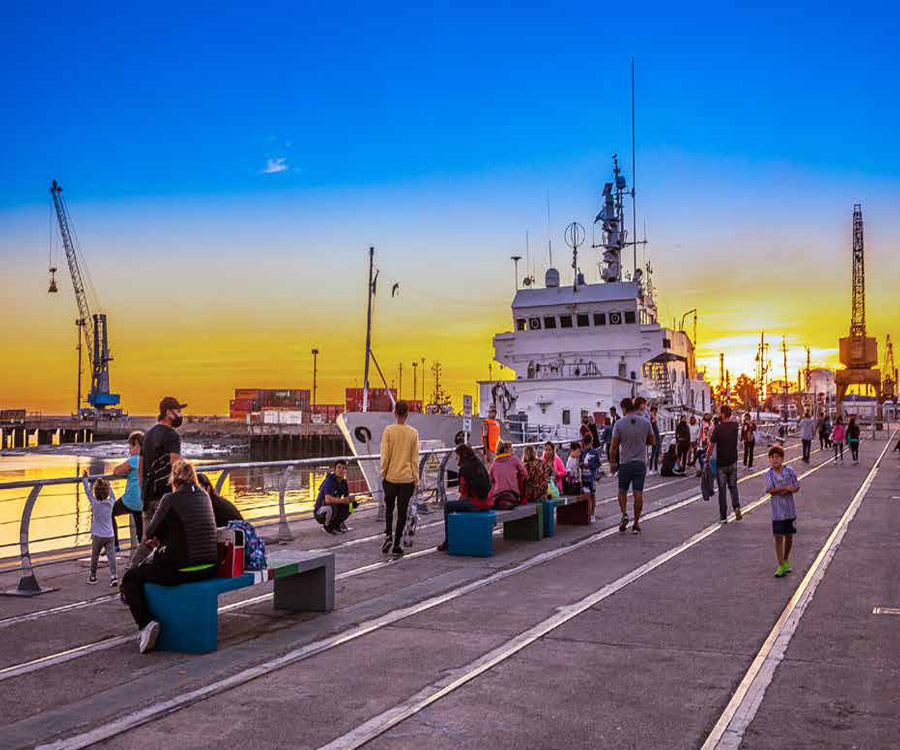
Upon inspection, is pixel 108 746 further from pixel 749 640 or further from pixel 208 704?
pixel 749 640

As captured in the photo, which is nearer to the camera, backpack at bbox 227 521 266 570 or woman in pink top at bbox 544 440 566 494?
backpack at bbox 227 521 266 570

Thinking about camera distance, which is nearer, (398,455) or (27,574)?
(27,574)

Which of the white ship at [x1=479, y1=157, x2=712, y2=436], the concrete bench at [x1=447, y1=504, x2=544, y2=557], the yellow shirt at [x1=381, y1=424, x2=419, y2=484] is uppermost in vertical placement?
the white ship at [x1=479, y1=157, x2=712, y2=436]

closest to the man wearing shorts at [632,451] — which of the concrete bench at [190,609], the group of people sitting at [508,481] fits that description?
the group of people sitting at [508,481]

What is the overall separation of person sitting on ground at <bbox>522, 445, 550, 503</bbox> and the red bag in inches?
258

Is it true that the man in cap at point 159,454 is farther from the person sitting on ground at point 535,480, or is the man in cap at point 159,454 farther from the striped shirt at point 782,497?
the striped shirt at point 782,497

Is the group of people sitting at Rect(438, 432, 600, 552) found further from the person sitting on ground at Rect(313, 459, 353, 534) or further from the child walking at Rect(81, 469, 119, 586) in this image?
the child walking at Rect(81, 469, 119, 586)

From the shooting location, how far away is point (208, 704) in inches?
227

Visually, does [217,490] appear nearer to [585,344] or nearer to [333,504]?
[333,504]

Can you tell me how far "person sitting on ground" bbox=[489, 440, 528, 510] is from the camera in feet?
42.4

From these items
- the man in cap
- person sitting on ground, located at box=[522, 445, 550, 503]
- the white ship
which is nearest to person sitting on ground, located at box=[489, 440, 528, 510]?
person sitting on ground, located at box=[522, 445, 550, 503]

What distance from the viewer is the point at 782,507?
10.2 metres

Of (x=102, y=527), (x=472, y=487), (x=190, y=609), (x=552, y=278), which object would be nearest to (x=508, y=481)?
(x=472, y=487)

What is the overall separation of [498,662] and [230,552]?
238 centimetres
